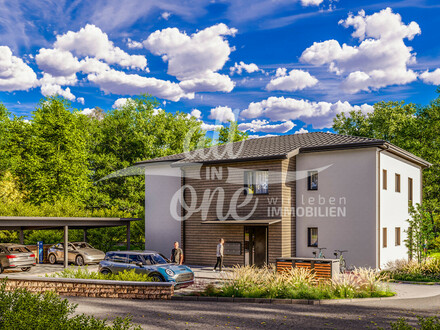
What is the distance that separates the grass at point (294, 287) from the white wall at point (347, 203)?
658 cm

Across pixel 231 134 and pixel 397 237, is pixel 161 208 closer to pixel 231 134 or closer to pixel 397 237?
pixel 397 237

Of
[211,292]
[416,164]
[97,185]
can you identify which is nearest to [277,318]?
[211,292]

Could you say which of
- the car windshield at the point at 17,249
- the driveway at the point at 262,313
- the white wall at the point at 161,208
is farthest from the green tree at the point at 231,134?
the driveway at the point at 262,313

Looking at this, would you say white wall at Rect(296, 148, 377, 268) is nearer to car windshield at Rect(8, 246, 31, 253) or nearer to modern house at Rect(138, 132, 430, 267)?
modern house at Rect(138, 132, 430, 267)

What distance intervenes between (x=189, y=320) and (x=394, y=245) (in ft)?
56.0

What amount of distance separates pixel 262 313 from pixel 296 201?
1254 cm

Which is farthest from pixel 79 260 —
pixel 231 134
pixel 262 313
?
pixel 231 134

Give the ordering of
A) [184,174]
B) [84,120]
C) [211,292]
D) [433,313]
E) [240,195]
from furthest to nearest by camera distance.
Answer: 1. [84,120]
2. [184,174]
3. [240,195]
4. [211,292]
5. [433,313]

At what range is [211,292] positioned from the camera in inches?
561

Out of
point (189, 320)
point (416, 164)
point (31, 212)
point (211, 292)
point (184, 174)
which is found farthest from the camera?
point (31, 212)

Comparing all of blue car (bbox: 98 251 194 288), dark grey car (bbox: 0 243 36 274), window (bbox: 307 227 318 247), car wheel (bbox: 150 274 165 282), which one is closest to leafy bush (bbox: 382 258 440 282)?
window (bbox: 307 227 318 247)

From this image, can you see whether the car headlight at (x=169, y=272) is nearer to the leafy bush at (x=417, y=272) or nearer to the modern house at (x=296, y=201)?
the modern house at (x=296, y=201)

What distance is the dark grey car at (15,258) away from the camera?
22000 mm

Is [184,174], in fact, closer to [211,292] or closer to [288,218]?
[288,218]
